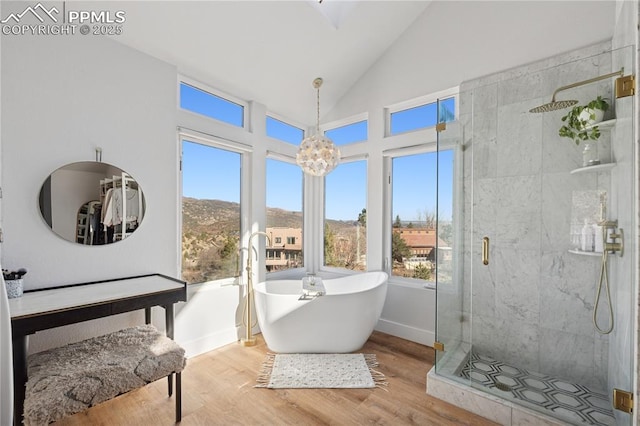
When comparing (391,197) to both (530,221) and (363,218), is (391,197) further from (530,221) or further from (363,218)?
(530,221)

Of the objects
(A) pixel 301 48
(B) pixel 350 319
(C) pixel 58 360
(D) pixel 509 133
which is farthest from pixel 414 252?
(C) pixel 58 360

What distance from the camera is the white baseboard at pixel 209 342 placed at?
105 inches

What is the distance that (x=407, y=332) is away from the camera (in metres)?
3.12

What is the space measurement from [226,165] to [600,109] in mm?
3161

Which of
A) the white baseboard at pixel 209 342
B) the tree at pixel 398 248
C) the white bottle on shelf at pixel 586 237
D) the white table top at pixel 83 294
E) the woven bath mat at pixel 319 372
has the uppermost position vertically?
the white bottle on shelf at pixel 586 237

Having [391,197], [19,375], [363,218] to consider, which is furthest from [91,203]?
[391,197]

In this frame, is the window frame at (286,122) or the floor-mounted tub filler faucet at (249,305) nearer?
the floor-mounted tub filler faucet at (249,305)

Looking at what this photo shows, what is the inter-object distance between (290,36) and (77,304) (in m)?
2.71

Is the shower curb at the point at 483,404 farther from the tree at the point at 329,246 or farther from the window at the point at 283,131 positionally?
the window at the point at 283,131

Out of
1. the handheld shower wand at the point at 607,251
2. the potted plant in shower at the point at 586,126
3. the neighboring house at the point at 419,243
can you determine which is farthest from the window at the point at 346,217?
the handheld shower wand at the point at 607,251

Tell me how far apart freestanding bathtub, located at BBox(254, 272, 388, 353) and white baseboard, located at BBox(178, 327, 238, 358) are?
0.51m

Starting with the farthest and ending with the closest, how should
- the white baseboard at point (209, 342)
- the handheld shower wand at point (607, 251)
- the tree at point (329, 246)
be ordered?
the tree at point (329, 246), the white baseboard at point (209, 342), the handheld shower wand at point (607, 251)

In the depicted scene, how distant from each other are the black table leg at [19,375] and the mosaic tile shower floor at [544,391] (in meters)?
2.70

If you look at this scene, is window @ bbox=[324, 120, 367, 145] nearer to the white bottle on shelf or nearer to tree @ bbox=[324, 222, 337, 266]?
tree @ bbox=[324, 222, 337, 266]
